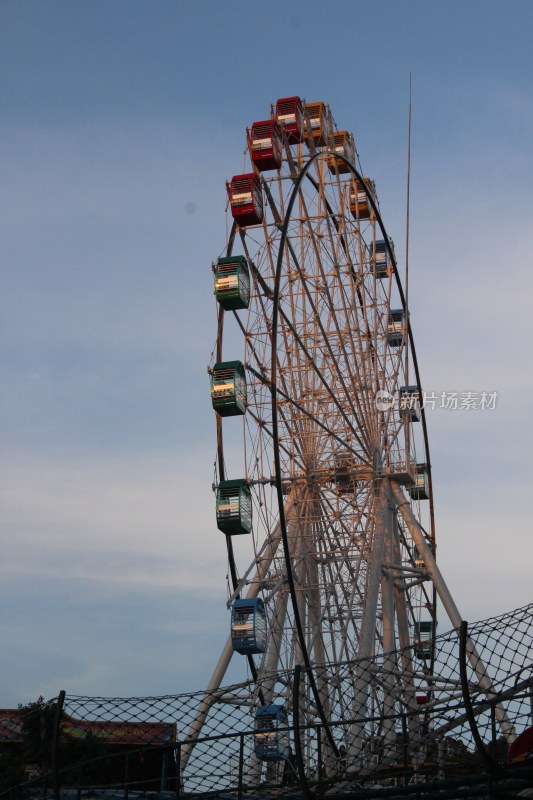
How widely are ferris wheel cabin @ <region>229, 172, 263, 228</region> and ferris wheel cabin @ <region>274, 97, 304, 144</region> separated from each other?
2.90 m

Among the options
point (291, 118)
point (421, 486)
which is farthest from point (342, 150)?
point (421, 486)

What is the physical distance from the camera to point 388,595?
97.3ft

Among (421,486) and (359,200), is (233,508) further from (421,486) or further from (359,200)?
(359,200)

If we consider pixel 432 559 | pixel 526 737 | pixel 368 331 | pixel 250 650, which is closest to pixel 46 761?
pixel 250 650

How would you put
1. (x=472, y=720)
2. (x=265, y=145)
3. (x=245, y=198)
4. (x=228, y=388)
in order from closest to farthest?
(x=472, y=720) < (x=228, y=388) < (x=245, y=198) < (x=265, y=145)

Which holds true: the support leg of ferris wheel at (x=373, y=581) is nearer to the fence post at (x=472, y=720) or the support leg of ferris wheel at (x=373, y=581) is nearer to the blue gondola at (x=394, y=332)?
the blue gondola at (x=394, y=332)

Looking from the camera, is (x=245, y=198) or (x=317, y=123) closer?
(x=245, y=198)

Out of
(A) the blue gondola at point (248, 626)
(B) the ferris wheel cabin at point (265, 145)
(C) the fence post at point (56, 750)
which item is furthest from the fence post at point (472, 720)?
(B) the ferris wheel cabin at point (265, 145)

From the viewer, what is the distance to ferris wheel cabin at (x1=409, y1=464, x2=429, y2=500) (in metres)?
34.9

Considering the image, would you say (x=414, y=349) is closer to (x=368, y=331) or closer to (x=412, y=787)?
(x=368, y=331)

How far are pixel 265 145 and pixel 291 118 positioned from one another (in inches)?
82.2

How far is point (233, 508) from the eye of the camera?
28125 mm

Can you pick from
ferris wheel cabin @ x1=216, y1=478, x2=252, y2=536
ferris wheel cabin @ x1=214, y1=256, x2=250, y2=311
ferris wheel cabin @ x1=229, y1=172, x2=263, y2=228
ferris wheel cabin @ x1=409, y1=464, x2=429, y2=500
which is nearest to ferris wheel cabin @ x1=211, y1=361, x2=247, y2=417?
ferris wheel cabin @ x1=214, y1=256, x2=250, y2=311

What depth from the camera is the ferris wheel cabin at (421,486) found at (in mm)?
34906
